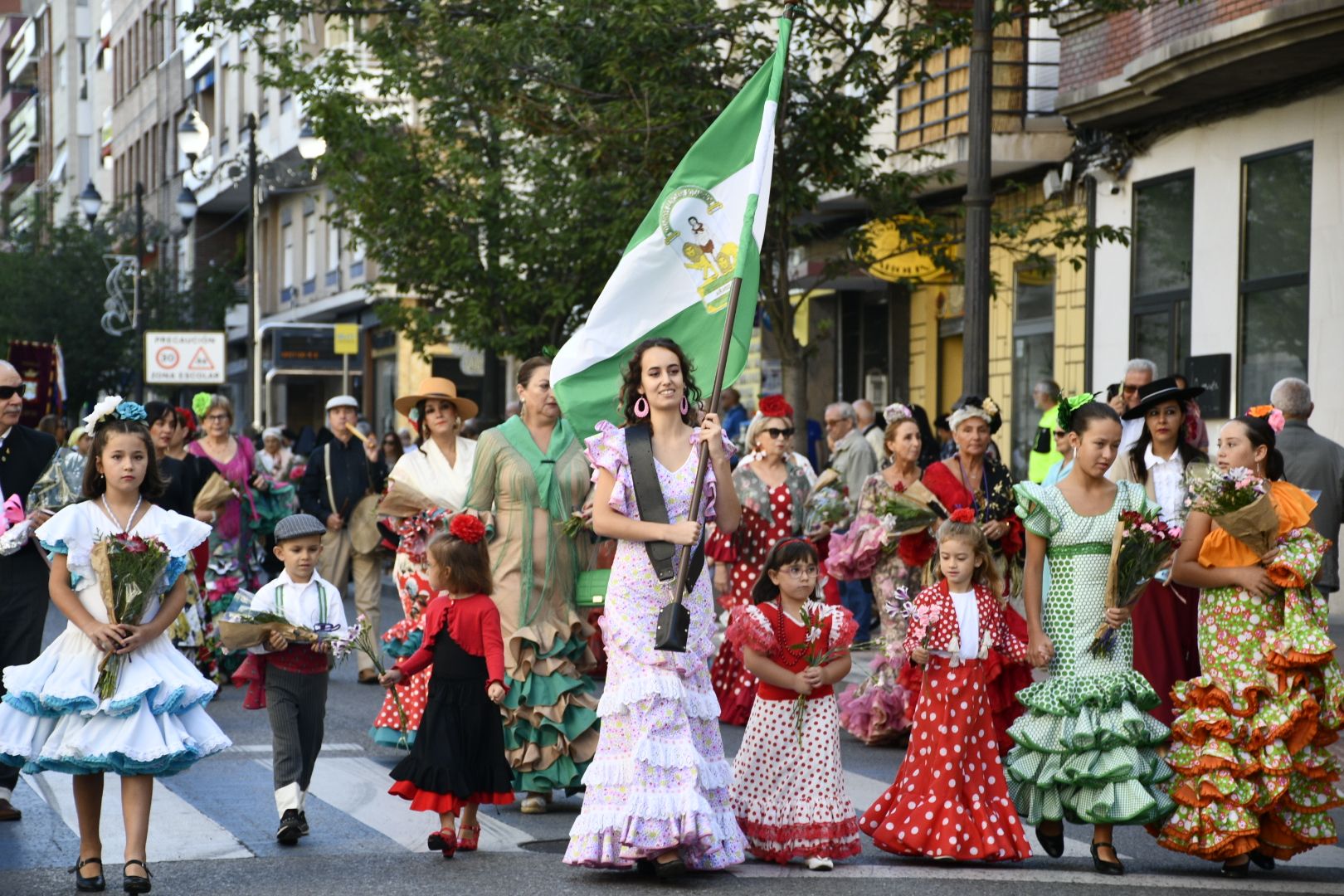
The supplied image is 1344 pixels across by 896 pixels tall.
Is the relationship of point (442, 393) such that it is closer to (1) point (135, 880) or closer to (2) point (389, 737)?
(2) point (389, 737)

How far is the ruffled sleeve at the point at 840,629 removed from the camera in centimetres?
770

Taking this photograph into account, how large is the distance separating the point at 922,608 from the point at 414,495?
460 cm

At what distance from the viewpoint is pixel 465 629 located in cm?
788

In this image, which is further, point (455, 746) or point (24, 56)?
point (24, 56)

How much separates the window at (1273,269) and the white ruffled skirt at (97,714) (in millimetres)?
12425

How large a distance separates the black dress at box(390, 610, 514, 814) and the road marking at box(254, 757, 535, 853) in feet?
1.01

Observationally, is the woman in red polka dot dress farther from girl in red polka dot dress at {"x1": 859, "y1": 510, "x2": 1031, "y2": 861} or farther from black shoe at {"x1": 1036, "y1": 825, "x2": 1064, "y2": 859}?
black shoe at {"x1": 1036, "y1": 825, "x2": 1064, "y2": 859}

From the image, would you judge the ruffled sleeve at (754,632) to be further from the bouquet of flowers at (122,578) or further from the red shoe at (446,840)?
the bouquet of flowers at (122,578)

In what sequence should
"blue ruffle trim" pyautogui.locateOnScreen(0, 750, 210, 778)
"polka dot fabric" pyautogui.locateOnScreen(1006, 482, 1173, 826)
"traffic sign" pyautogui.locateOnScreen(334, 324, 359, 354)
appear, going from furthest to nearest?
"traffic sign" pyautogui.locateOnScreen(334, 324, 359, 354), "polka dot fabric" pyautogui.locateOnScreen(1006, 482, 1173, 826), "blue ruffle trim" pyautogui.locateOnScreen(0, 750, 210, 778)

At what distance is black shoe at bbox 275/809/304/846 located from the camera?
7.93 m

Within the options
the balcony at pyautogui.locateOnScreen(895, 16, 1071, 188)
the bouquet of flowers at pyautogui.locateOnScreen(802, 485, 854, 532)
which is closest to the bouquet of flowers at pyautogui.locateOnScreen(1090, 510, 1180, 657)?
the bouquet of flowers at pyautogui.locateOnScreen(802, 485, 854, 532)

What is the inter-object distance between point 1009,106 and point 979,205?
841cm

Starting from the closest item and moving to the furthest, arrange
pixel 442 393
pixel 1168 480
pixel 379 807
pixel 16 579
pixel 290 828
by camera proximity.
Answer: pixel 290 828 < pixel 16 579 < pixel 379 807 < pixel 1168 480 < pixel 442 393

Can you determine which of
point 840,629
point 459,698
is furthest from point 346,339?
point 840,629
